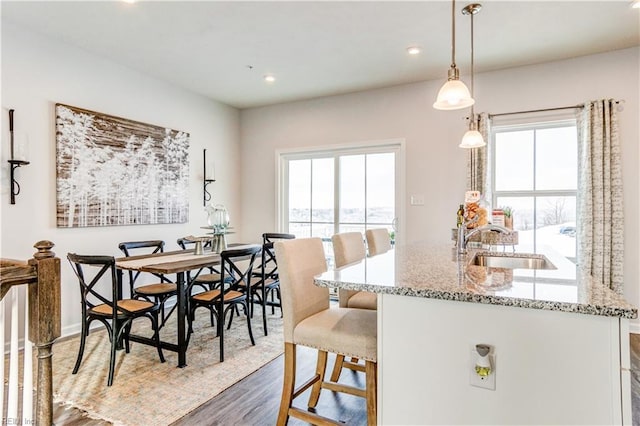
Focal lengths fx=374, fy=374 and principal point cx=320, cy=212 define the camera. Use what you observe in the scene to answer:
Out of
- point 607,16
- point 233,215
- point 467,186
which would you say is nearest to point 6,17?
point 233,215

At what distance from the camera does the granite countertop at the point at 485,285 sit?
1.10 meters

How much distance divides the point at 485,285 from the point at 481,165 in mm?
2908

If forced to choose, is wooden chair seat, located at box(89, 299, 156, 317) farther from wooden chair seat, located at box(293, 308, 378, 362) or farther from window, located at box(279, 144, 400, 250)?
window, located at box(279, 144, 400, 250)

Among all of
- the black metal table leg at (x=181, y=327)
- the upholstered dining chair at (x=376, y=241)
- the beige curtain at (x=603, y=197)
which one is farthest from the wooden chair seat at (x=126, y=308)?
the beige curtain at (x=603, y=197)

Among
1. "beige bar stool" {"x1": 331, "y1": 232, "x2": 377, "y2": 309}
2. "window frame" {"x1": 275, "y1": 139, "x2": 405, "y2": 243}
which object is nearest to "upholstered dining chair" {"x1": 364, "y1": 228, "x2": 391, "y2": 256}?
"beige bar stool" {"x1": 331, "y1": 232, "x2": 377, "y2": 309}

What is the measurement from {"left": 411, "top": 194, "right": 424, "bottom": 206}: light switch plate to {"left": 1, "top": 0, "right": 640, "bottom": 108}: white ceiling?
1.33 m

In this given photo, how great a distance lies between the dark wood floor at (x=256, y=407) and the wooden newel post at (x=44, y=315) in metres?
0.78

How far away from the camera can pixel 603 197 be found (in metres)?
3.44

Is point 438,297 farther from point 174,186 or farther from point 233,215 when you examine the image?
point 233,215

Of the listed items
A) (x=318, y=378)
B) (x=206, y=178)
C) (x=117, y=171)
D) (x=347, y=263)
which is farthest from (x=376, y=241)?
(x=206, y=178)

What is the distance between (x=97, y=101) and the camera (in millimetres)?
3643

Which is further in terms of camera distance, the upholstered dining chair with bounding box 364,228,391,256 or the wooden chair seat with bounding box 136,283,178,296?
the wooden chair seat with bounding box 136,283,178,296

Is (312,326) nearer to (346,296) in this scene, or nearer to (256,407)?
(346,296)

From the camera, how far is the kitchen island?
1083 mm
